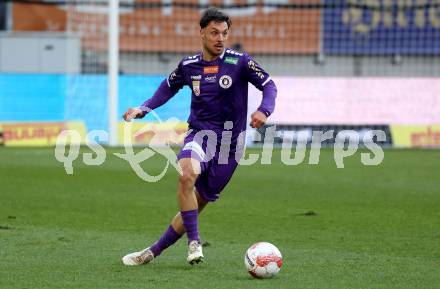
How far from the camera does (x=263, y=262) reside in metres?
7.82

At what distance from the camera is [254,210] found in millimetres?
12922

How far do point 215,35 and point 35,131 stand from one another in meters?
16.5

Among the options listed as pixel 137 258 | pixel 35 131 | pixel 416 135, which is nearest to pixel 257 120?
pixel 137 258

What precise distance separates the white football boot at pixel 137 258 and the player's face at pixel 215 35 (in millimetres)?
1781

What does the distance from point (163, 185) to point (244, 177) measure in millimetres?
1971

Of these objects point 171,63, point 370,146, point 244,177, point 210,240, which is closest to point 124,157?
point 244,177

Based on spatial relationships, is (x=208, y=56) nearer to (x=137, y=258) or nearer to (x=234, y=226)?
(x=137, y=258)

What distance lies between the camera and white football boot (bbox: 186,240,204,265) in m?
8.26

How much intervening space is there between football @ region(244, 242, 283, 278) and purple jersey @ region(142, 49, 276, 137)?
1292 millimetres

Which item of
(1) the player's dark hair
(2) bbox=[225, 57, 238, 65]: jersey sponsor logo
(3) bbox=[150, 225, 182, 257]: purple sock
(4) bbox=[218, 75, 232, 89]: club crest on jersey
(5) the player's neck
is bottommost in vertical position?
(3) bbox=[150, 225, 182, 257]: purple sock

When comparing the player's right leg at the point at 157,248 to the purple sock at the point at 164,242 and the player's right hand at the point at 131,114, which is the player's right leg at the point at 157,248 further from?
the player's right hand at the point at 131,114

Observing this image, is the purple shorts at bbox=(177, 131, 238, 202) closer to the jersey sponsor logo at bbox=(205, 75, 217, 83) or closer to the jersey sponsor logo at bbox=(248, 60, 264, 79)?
the jersey sponsor logo at bbox=(205, 75, 217, 83)

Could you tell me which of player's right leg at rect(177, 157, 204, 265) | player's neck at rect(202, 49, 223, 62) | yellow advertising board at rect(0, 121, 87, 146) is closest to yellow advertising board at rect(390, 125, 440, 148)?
yellow advertising board at rect(0, 121, 87, 146)

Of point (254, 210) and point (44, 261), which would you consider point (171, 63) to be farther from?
point (44, 261)
